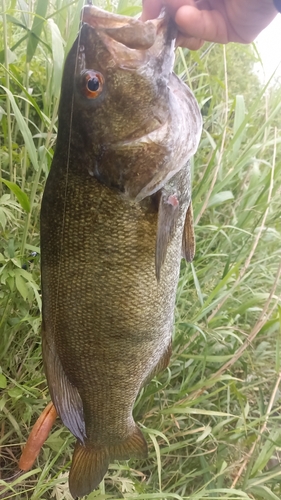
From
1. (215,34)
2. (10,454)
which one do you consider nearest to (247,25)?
(215,34)

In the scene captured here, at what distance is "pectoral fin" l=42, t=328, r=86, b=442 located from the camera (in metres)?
1.14

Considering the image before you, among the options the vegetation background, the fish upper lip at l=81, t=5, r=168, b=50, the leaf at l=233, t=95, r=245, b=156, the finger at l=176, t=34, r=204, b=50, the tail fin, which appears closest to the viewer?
the fish upper lip at l=81, t=5, r=168, b=50

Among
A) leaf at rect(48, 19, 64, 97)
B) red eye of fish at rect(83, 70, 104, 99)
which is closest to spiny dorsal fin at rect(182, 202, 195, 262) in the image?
red eye of fish at rect(83, 70, 104, 99)

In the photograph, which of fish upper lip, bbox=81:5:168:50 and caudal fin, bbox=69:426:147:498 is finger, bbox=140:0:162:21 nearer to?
fish upper lip, bbox=81:5:168:50

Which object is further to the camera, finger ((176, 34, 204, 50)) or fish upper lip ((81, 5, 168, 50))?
finger ((176, 34, 204, 50))

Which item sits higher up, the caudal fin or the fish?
the fish

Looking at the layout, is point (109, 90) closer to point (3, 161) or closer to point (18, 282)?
point (18, 282)

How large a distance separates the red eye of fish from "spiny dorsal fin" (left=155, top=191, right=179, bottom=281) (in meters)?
0.27

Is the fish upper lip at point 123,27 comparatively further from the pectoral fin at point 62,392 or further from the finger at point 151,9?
the pectoral fin at point 62,392

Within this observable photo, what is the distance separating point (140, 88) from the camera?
973 mm

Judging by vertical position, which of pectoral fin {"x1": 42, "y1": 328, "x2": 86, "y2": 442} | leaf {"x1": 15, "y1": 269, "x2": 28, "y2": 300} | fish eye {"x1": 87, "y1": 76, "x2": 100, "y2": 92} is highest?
fish eye {"x1": 87, "y1": 76, "x2": 100, "y2": 92}

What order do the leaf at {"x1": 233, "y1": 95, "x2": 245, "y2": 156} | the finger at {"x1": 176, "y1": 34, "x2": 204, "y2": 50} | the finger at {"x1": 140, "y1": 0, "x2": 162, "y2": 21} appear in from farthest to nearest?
the leaf at {"x1": 233, "y1": 95, "x2": 245, "y2": 156} < the finger at {"x1": 176, "y1": 34, "x2": 204, "y2": 50} < the finger at {"x1": 140, "y1": 0, "x2": 162, "y2": 21}

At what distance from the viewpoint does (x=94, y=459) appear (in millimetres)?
1338

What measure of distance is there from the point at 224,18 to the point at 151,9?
0.99 feet
